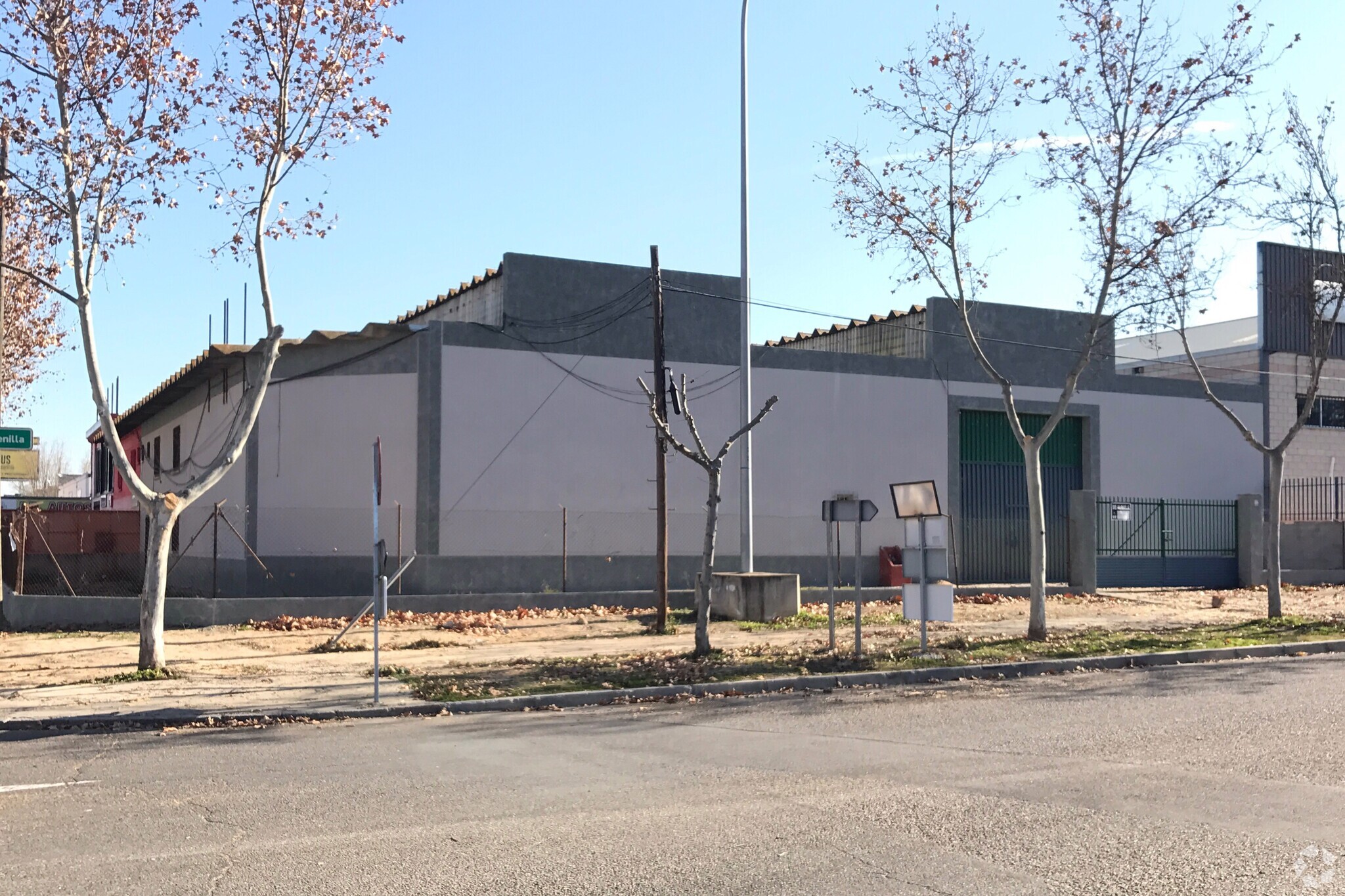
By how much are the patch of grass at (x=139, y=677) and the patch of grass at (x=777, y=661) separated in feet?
8.73

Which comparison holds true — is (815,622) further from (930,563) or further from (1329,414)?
(1329,414)

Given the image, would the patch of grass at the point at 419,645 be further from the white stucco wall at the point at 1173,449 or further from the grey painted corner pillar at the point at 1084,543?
the white stucco wall at the point at 1173,449

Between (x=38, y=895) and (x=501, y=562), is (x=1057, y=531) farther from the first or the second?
(x=38, y=895)

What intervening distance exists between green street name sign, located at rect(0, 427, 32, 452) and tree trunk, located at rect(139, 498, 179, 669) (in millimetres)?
5564

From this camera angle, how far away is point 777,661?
50.8 feet

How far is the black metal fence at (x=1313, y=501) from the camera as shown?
112ft

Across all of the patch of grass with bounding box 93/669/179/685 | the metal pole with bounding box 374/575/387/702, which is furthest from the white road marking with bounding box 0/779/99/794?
the patch of grass with bounding box 93/669/179/685

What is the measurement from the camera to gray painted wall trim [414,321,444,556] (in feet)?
80.4

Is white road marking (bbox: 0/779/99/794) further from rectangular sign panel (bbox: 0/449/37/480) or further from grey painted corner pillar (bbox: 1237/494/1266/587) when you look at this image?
grey painted corner pillar (bbox: 1237/494/1266/587)

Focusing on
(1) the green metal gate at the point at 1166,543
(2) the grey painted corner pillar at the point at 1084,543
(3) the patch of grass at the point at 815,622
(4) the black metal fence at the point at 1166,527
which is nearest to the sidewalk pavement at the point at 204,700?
(3) the patch of grass at the point at 815,622

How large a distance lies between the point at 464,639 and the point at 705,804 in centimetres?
1196

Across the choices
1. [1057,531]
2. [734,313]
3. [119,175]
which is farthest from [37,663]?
[1057,531]

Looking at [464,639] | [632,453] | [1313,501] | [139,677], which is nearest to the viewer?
A: [139,677]

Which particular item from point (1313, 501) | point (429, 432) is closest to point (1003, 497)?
point (1313, 501)
